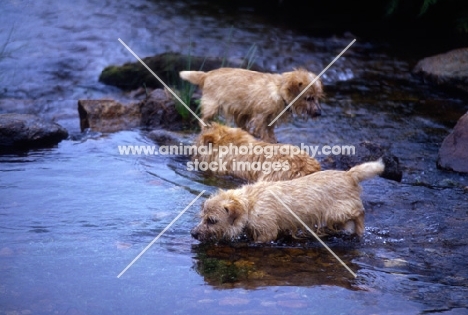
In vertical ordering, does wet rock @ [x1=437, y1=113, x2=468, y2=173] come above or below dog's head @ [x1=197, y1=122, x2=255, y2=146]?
below

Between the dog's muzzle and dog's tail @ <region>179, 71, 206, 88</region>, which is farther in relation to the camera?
dog's tail @ <region>179, 71, 206, 88</region>

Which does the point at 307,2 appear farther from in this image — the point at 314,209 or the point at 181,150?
the point at 314,209

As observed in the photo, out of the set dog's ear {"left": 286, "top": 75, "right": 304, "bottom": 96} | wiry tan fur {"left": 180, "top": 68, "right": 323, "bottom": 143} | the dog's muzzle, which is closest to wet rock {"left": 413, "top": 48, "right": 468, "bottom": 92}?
wiry tan fur {"left": 180, "top": 68, "right": 323, "bottom": 143}

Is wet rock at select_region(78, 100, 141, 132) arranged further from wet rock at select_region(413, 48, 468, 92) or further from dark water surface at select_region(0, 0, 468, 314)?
wet rock at select_region(413, 48, 468, 92)

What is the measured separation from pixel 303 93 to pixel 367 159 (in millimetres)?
1230

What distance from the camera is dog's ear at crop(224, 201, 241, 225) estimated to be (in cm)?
620

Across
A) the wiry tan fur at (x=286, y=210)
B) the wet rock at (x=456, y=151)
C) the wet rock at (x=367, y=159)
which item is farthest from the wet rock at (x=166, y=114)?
the wiry tan fur at (x=286, y=210)

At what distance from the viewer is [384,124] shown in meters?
10.4

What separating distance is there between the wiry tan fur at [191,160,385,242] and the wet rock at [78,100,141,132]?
12.5 feet

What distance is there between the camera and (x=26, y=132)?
28.6 feet

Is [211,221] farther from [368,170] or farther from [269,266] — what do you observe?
[368,170]

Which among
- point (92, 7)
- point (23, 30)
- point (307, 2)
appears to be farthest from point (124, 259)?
point (307, 2)

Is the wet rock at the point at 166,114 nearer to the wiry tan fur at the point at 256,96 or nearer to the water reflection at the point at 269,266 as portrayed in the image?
the wiry tan fur at the point at 256,96

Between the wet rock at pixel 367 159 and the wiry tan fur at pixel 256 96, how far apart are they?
82cm
